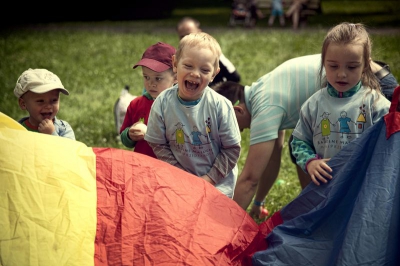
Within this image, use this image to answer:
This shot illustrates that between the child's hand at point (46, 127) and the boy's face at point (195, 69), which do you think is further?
the child's hand at point (46, 127)

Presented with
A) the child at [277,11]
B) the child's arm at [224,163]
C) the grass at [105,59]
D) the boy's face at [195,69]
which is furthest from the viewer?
→ the child at [277,11]

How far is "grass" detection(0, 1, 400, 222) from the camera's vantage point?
709 cm

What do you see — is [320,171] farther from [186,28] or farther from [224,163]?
[186,28]

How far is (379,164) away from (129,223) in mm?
1259

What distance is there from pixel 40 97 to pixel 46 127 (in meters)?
0.20

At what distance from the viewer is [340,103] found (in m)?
3.38

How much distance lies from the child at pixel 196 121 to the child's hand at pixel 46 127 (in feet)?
1.89

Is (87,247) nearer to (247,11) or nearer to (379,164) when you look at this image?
(379,164)

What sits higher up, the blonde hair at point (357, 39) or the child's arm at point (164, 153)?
the blonde hair at point (357, 39)

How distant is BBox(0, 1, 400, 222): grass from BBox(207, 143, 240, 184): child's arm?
155cm

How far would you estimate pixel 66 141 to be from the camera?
10.8 feet

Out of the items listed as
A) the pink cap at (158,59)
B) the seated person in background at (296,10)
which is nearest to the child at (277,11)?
the seated person in background at (296,10)

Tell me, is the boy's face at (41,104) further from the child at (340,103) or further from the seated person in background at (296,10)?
the seated person in background at (296,10)

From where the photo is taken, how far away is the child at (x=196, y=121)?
3.40m
